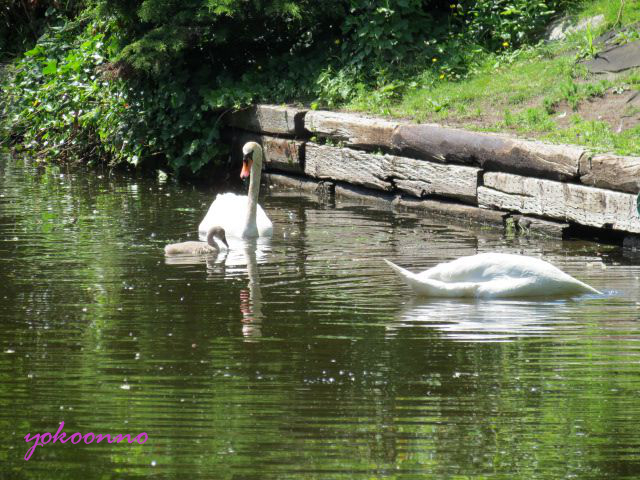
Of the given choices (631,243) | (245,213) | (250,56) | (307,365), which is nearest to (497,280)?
(307,365)

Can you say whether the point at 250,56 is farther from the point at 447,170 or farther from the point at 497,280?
the point at 497,280

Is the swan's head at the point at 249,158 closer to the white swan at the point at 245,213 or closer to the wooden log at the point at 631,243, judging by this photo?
the white swan at the point at 245,213

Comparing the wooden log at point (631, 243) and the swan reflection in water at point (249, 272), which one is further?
the wooden log at point (631, 243)

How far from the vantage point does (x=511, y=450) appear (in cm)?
448

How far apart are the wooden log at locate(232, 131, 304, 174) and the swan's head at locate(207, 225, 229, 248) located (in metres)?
3.40

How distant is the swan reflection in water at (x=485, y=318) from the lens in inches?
250

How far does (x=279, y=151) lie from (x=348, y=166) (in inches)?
45.3

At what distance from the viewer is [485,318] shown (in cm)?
672

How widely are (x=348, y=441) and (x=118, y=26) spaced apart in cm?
1060

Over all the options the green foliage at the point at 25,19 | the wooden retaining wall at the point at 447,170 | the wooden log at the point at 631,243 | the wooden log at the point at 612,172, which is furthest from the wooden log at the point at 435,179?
the green foliage at the point at 25,19

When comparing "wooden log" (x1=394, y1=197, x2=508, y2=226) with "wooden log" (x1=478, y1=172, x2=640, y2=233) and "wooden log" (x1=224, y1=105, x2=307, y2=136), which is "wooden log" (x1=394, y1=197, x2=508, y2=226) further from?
"wooden log" (x1=224, y1=105, x2=307, y2=136)

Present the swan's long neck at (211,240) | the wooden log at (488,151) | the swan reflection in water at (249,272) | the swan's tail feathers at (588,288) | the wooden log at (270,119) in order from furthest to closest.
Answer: the wooden log at (270,119) < the wooden log at (488,151) < the swan's long neck at (211,240) < the swan's tail feathers at (588,288) < the swan reflection in water at (249,272)

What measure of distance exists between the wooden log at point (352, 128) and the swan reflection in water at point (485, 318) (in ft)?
15.3

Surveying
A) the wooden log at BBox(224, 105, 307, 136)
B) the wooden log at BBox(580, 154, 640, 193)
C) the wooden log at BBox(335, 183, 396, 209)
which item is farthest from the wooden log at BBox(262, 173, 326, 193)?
the wooden log at BBox(580, 154, 640, 193)
